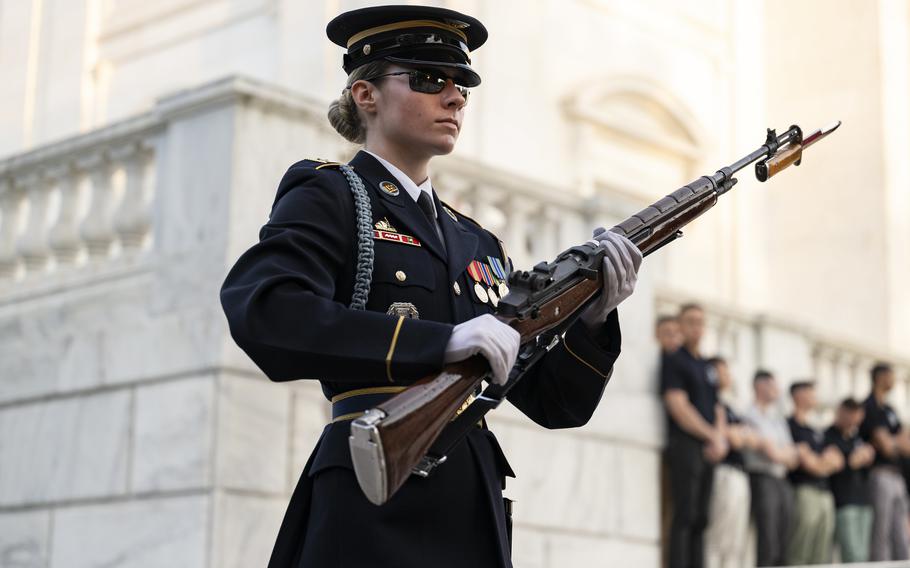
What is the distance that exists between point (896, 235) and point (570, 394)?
16236 millimetres

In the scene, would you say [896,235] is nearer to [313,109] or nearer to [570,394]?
[313,109]

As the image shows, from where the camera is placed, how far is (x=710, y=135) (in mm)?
16484

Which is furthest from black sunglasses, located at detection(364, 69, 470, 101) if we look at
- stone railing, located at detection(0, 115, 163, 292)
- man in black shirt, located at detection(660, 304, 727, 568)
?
man in black shirt, located at detection(660, 304, 727, 568)

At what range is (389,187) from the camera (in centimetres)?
335

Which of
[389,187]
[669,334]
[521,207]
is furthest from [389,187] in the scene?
[669,334]

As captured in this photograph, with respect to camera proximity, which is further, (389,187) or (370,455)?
(389,187)

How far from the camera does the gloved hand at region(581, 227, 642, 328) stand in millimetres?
3252

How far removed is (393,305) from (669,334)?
21.5ft

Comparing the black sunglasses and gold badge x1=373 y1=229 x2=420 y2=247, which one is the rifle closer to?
gold badge x1=373 y1=229 x2=420 y2=247

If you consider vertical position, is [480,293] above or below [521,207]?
below

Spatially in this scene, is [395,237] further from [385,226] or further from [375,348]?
[375,348]

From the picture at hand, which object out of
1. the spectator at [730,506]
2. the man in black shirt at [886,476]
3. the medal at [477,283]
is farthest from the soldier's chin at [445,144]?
the man in black shirt at [886,476]

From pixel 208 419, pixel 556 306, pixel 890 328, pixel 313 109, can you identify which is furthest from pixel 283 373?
pixel 890 328

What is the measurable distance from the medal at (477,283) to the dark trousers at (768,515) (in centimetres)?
710
